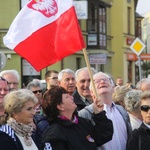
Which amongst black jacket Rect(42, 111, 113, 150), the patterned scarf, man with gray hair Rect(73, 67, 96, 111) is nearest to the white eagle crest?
man with gray hair Rect(73, 67, 96, 111)

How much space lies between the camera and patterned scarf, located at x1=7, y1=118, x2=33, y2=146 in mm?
4863

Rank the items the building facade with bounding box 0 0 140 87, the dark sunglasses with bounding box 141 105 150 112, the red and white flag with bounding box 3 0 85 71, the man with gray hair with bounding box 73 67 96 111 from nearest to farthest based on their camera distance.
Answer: the dark sunglasses with bounding box 141 105 150 112 → the red and white flag with bounding box 3 0 85 71 → the man with gray hair with bounding box 73 67 96 111 → the building facade with bounding box 0 0 140 87

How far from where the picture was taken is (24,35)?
21.5ft

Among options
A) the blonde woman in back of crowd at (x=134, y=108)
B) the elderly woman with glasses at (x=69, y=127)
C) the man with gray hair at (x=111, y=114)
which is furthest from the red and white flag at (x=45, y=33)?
the elderly woman with glasses at (x=69, y=127)

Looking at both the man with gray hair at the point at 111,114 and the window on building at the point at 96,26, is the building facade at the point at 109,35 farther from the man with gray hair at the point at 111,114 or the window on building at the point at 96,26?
the man with gray hair at the point at 111,114

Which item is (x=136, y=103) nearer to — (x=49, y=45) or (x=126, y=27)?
(x=49, y=45)

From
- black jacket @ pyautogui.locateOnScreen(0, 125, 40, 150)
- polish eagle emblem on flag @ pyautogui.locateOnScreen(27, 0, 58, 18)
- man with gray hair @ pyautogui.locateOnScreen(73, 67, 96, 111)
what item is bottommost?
black jacket @ pyautogui.locateOnScreen(0, 125, 40, 150)

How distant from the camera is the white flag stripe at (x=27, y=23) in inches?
260

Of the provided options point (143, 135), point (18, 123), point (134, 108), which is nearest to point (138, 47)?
point (134, 108)

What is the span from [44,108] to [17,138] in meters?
0.75

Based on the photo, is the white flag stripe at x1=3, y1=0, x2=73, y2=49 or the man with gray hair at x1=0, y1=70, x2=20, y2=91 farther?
the man with gray hair at x1=0, y1=70, x2=20, y2=91

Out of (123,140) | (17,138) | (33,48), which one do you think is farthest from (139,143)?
(33,48)

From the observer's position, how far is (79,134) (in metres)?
5.38

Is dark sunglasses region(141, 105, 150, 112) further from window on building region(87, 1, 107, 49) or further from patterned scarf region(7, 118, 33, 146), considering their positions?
window on building region(87, 1, 107, 49)
